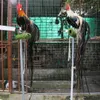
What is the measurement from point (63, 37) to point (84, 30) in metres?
2.62

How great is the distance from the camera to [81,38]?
23.8 feet

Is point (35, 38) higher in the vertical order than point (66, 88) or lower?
higher

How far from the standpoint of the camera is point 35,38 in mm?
7809

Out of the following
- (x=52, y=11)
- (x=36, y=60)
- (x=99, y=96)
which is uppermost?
(x=52, y=11)

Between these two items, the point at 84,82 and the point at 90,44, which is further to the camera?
the point at 90,44

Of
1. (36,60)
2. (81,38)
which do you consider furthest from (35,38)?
(36,60)

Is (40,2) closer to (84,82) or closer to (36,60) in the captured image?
(36,60)

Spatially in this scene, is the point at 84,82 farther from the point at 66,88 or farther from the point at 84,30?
the point at 84,30

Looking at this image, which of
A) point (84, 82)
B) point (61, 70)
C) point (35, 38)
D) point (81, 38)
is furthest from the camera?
point (61, 70)

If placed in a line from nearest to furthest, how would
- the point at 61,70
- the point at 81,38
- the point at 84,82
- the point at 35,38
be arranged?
the point at 81,38 → the point at 35,38 → the point at 84,82 → the point at 61,70

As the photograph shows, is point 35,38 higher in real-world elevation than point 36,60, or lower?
higher

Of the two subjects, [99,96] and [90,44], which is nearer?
[99,96]

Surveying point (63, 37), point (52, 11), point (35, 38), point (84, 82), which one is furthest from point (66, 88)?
point (52, 11)

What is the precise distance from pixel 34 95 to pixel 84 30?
6.19 feet
